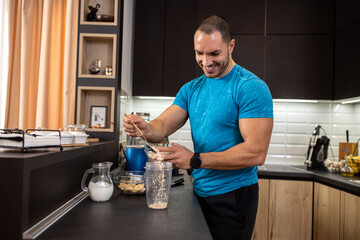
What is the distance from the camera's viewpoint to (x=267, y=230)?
8.85 ft

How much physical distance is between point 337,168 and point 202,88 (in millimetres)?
1746

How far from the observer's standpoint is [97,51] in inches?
94.3

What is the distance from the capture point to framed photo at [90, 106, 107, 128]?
2.31 meters

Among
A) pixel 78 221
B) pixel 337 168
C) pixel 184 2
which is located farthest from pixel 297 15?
pixel 78 221

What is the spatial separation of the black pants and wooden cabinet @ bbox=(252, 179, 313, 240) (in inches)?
52.0

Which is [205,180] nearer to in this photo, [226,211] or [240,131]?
[226,211]

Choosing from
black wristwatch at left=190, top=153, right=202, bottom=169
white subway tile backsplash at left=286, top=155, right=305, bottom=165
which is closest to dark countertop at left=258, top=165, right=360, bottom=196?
white subway tile backsplash at left=286, top=155, right=305, bottom=165

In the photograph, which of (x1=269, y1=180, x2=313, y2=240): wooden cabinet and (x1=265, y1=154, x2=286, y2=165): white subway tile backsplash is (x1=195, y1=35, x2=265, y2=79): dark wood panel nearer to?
(x1=265, y1=154, x2=286, y2=165): white subway tile backsplash

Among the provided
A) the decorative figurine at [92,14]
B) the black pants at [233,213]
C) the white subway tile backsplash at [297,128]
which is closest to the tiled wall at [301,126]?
the white subway tile backsplash at [297,128]

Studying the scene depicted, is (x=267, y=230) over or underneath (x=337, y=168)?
underneath

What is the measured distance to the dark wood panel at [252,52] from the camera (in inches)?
120

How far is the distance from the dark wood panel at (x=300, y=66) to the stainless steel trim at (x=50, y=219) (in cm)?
227

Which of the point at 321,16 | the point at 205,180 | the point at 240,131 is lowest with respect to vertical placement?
the point at 205,180

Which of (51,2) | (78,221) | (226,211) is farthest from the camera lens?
(51,2)
